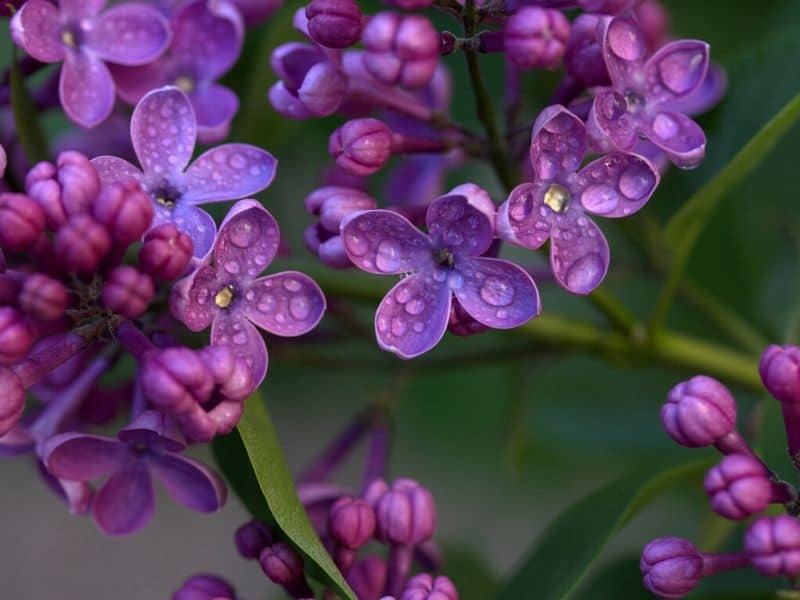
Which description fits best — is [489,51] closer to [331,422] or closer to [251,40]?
[251,40]

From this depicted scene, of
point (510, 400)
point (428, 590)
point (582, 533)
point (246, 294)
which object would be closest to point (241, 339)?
point (246, 294)

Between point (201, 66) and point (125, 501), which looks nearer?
point (125, 501)

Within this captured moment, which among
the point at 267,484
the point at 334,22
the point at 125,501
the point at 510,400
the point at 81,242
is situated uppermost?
the point at 334,22

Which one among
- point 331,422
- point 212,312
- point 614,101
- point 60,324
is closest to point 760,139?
point 614,101

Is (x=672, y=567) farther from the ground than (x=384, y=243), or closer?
closer

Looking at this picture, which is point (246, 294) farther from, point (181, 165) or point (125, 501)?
point (125, 501)

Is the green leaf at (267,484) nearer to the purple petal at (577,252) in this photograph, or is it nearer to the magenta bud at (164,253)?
the magenta bud at (164,253)

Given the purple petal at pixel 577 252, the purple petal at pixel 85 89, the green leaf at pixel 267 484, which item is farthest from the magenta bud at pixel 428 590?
the purple petal at pixel 85 89
